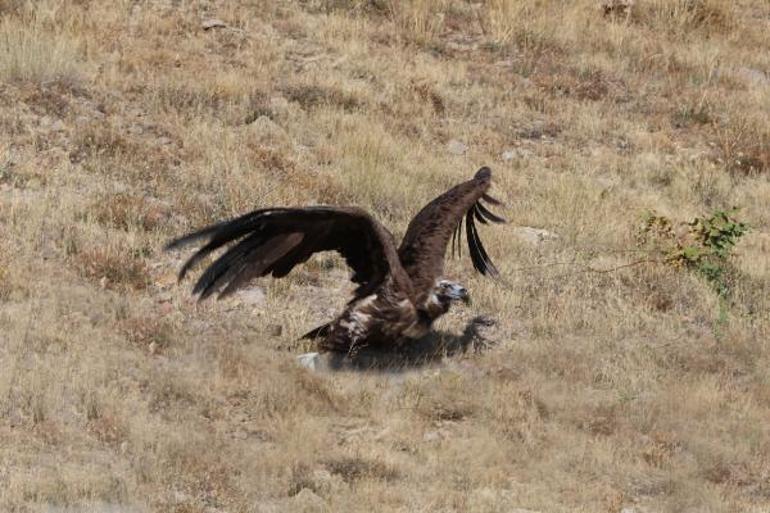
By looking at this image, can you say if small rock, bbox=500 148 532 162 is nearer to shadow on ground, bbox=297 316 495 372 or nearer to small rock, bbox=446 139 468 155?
small rock, bbox=446 139 468 155

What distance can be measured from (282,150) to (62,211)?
302 cm

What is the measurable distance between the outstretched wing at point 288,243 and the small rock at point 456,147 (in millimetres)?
5489

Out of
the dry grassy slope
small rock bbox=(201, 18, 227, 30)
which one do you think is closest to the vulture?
the dry grassy slope

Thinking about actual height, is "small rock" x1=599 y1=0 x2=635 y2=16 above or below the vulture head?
above

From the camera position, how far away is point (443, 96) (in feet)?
55.5

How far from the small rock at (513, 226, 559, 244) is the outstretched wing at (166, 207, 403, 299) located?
3.34 m

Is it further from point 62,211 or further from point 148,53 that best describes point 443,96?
point 62,211

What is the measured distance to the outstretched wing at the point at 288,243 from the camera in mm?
9656

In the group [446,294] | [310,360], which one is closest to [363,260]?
[446,294]

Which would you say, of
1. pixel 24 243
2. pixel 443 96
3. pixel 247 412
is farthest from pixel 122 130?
pixel 247 412

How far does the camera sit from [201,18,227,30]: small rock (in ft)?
57.4

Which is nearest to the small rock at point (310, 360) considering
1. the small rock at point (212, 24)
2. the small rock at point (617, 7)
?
the small rock at point (212, 24)

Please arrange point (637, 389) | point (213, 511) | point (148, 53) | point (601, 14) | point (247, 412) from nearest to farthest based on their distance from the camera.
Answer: point (213, 511), point (247, 412), point (637, 389), point (148, 53), point (601, 14)

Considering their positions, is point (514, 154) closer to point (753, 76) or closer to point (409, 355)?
point (753, 76)
